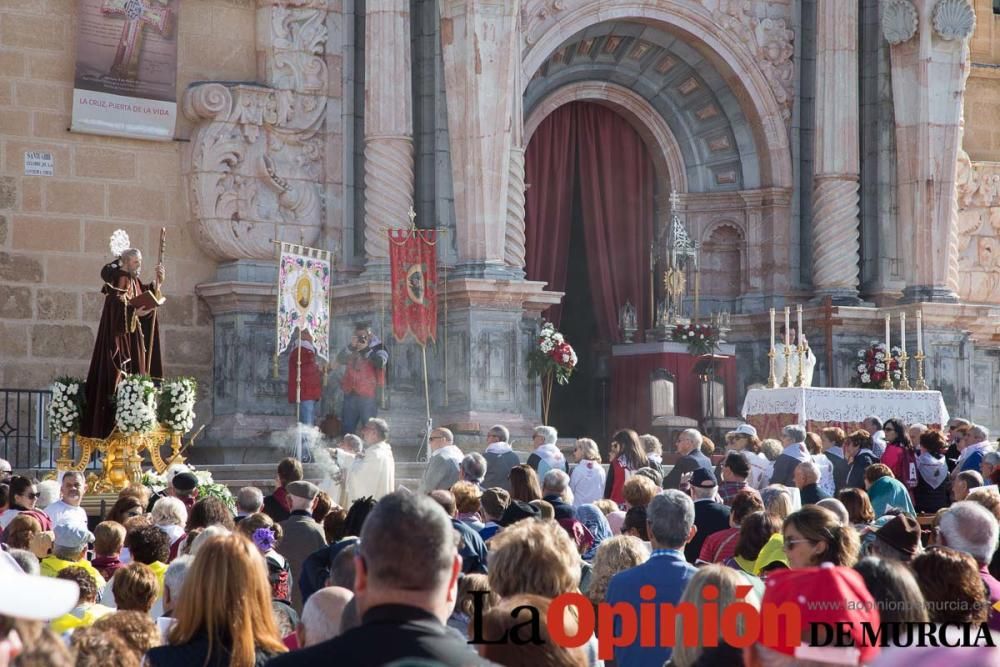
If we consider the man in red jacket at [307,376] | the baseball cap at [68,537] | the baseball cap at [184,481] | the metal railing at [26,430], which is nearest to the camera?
the baseball cap at [68,537]

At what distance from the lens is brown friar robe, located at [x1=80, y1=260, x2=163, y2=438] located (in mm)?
14156

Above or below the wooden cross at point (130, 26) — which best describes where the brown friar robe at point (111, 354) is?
below

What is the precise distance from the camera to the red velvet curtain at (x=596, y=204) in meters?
22.4

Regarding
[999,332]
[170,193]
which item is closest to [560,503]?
[170,193]

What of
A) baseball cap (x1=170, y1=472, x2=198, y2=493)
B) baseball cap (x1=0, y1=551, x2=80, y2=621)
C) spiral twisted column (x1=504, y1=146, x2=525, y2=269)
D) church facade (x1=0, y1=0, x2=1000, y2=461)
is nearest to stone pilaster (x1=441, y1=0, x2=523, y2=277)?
church facade (x1=0, y1=0, x2=1000, y2=461)

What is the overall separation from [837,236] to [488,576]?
56.9 ft

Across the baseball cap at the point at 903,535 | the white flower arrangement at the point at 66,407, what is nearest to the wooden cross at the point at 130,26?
the white flower arrangement at the point at 66,407

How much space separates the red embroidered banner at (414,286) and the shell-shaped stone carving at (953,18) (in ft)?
28.7

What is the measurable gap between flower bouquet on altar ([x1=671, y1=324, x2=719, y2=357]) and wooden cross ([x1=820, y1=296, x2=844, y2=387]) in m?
1.66

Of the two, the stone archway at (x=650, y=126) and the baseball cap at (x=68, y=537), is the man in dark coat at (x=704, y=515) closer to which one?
the baseball cap at (x=68, y=537)

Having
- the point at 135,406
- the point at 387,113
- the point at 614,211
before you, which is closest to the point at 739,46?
the point at 614,211

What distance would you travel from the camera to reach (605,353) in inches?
874

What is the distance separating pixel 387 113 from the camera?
19297 mm

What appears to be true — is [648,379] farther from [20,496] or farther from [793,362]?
[20,496]
